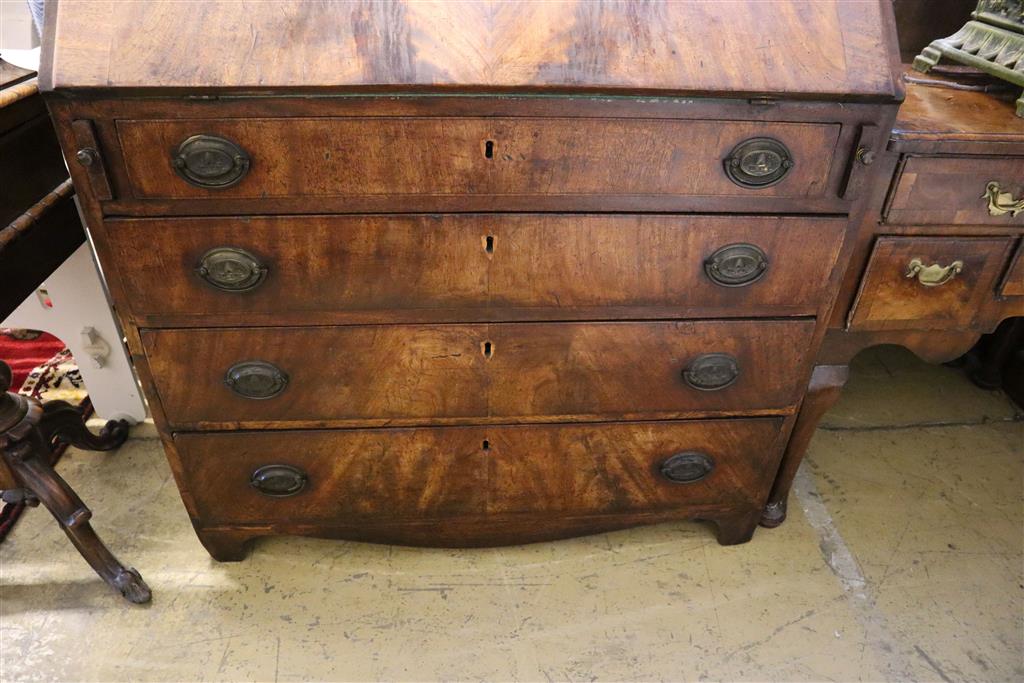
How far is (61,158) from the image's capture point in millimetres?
1368

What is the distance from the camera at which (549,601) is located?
155 centimetres

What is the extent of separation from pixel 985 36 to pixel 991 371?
122cm

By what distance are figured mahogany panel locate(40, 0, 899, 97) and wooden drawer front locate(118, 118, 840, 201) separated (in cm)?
6

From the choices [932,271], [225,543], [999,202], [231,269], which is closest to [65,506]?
[225,543]

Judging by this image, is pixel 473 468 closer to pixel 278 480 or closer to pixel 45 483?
pixel 278 480

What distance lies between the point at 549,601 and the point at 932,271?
1.00 metres

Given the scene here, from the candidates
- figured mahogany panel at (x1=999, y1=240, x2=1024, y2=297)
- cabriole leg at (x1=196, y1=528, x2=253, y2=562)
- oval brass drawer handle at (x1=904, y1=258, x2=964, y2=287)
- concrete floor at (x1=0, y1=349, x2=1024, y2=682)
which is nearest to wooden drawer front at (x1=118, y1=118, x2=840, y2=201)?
oval brass drawer handle at (x1=904, y1=258, x2=964, y2=287)

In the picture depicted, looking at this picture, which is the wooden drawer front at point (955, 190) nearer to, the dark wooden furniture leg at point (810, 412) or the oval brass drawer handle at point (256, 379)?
the dark wooden furniture leg at point (810, 412)

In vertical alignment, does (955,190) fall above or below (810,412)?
above

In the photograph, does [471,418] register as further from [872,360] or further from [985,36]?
[872,360]

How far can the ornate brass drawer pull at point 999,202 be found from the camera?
1.19 metres

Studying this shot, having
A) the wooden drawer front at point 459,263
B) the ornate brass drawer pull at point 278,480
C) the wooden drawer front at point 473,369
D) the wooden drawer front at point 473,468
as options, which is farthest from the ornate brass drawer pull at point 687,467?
the ornate brass drawer pull at point 278,480

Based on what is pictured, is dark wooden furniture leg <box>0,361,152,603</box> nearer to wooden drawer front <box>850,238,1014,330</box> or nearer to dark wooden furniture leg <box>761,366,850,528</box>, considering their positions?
dark wooden furniture leg <box>761,366,850,528</box>

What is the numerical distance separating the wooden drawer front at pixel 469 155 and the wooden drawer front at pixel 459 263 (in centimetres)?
5
